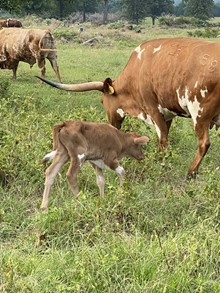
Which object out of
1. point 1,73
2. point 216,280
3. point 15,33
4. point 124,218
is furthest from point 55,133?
point 1,73

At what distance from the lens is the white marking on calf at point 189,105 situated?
7367 mm

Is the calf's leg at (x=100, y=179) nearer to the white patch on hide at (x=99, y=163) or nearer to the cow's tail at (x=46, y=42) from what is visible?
the white patch on hide at (x=99, y=163)

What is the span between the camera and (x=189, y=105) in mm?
7473

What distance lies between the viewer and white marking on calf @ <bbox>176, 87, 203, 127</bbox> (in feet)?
24.2

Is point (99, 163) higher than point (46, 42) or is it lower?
higher

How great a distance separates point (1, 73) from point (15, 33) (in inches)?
84.7

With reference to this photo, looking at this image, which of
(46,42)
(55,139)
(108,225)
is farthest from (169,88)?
(46,42)

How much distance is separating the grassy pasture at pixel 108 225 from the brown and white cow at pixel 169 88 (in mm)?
308

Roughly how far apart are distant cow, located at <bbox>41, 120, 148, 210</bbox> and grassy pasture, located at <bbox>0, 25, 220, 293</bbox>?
22 cm

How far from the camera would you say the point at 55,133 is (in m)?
6.43

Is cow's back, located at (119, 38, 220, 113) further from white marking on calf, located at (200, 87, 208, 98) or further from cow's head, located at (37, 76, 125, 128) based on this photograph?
cow's head, located at (37, 76, 125, 128)

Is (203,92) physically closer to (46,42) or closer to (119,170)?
(119,170)

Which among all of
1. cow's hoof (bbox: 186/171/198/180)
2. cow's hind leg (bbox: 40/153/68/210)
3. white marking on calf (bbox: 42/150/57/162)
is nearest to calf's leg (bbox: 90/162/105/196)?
cow's hind leg (bbox: 40/153/68/210)

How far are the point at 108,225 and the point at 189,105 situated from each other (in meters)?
2.44
